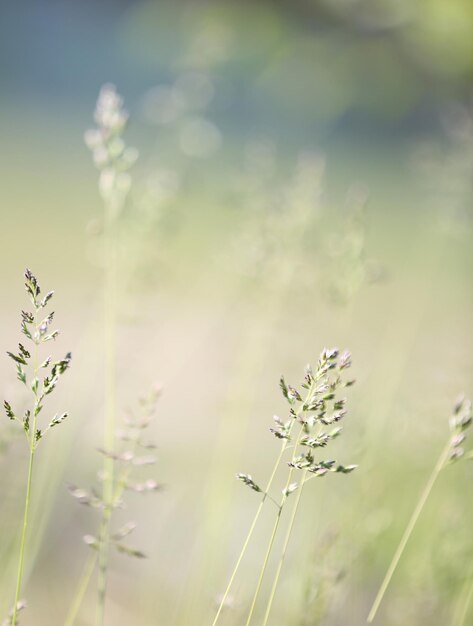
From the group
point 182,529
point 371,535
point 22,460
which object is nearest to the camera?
point 371,535

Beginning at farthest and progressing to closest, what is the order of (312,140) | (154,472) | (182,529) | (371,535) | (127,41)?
(312,140) → (154,472) → (182,529) → (127,41) → (371,535)

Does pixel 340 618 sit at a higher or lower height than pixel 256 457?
lower

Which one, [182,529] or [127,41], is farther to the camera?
[182,529]

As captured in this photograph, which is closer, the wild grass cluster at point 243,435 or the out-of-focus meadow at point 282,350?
the wild grass cluster at point 243,435

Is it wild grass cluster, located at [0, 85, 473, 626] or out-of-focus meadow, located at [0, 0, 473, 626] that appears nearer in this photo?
wild grass cluster, located at [0, 85, 473, 626]

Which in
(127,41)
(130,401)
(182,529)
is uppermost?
(127,41)

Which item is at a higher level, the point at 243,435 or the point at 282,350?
the point at 282,350

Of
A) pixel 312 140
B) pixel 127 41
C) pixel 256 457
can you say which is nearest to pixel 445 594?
pixel 127 41

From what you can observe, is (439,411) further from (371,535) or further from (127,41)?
(127,41)
